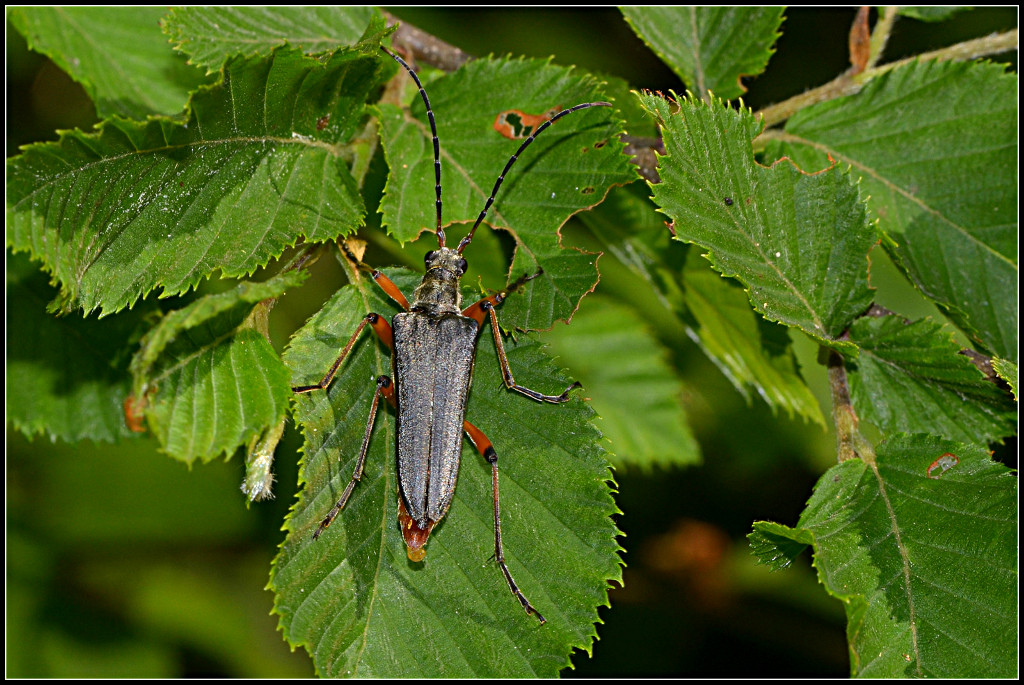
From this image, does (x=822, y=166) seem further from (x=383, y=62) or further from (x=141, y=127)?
(x=141, y=127)

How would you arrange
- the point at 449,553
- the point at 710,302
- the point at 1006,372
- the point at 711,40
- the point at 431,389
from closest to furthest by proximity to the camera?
the point at 1006,372, the point at 449,553, the point at 431,389, the point at 711,40, the point at 710,302

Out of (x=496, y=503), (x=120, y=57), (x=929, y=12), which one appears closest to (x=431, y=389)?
(x=496, y=503)

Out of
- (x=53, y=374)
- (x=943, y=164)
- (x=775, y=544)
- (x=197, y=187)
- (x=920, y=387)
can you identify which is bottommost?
(x=53, y=374)

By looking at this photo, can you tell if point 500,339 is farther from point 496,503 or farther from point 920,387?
point 920,387

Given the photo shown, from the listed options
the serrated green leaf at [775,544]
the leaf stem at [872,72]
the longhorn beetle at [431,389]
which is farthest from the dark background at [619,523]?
the serrated green leaf at [775,544]

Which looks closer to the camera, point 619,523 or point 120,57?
point 120,57

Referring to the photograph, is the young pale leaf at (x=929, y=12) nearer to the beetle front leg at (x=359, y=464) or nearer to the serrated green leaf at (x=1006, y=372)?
the serrated green leaf at (x=1006, y=372)
